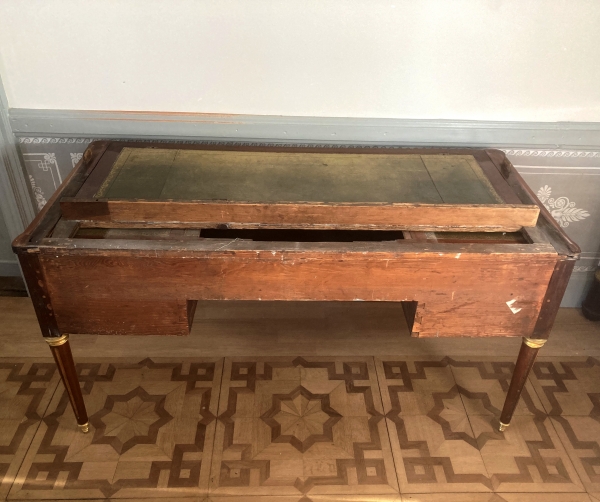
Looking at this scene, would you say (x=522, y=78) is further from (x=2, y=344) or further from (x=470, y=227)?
(x=2, y=344)

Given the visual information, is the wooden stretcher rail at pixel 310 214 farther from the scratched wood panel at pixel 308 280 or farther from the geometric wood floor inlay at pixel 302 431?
the geometric wood floor inlay at pixel 302 431

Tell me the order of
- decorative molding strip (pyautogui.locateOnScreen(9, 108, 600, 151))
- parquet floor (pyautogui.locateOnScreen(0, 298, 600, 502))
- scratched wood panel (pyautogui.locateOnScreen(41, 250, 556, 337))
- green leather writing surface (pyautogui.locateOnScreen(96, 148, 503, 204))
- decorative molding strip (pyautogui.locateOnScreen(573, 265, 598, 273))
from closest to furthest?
1. scratched wood panel (pyautogui.locateOnScreen(41, 250, 556, 337))
2. green leather writing surface (pyautogui.locateOnScreen(96, 148, 503, 204))
3. parquet floor (pyautogui.locateOnScreen(0, 298, 600, 502))
4. decorative molding strip (pyautogui.locateOnScreen(9, 108, 600, 151))
5. decorative molding strip (pyautogui.locateOnScreen(573, 265, 598, 273))

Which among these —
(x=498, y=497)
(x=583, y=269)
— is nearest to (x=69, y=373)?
(x=498, y=497)

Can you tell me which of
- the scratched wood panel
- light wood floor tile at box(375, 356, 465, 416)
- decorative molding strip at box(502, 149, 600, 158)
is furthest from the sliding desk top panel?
light wood floor tile at box(375, 356, 465, 416)

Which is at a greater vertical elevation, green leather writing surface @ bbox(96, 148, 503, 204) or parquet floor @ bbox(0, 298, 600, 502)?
green leather writing surface @ bbox(96, 148, 503, 204)

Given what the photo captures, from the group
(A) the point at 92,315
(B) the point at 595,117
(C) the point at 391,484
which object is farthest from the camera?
(B) the point at 595,117

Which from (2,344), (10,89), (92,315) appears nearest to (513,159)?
(92,315)

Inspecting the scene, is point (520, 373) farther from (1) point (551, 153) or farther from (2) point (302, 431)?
(1) point (551, 153)

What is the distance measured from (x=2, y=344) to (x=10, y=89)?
0.96 metres

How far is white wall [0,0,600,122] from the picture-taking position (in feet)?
5.45

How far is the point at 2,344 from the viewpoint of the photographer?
203 centimetres

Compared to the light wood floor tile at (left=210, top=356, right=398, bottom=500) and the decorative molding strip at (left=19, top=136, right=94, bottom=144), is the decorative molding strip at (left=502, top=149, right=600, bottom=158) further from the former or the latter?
the decorative molding strip at (left=19, top=136, right=94, bottom=144)

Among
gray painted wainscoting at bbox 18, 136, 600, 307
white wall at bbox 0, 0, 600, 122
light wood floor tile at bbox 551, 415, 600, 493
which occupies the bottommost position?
light wood floor tile at bbox 551, 415, 600, 493

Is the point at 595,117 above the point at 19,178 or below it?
above
